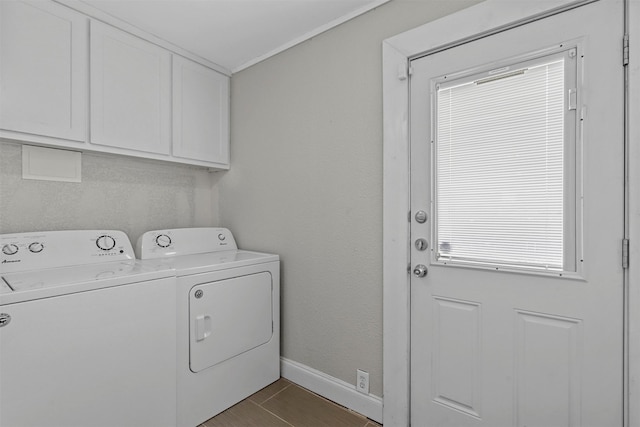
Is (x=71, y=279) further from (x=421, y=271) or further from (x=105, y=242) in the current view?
(x=421, y=271)

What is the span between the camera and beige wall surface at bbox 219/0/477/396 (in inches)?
69.1

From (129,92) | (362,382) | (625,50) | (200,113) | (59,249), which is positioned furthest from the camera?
(200,113)

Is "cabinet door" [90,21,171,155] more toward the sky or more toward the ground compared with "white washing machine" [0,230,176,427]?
more toward the sky

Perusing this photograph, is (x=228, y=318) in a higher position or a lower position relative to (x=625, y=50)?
lower

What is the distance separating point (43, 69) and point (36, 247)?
2.93 feet

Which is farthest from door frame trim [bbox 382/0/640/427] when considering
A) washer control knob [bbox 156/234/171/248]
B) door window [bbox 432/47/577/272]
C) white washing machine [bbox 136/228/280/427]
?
washer control knob [bbox 156/234/171/248]

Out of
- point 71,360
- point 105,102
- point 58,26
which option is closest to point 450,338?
point 71,360

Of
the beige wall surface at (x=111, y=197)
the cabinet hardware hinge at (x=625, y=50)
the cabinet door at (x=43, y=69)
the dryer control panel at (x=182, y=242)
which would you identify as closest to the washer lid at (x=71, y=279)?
the dryer control panel at (x=182, y=242)

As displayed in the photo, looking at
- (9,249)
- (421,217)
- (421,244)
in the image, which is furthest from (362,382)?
(9,249)

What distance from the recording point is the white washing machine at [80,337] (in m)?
1.19

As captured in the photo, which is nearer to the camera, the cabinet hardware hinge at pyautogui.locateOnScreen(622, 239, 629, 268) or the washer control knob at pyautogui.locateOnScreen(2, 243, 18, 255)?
the cabinet hardware hinge at pyautogui.locateOnScreen(622, 239, 629, 268)

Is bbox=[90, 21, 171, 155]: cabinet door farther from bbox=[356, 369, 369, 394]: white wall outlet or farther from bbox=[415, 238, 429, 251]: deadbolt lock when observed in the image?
bbox=[356, 369, 369, 394]: white wall outlet

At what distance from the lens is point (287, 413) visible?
181cm

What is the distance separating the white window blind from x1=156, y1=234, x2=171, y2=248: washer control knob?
5.52 feet
